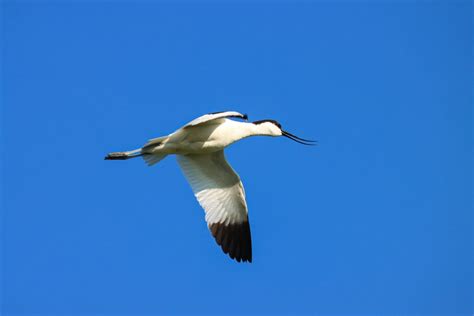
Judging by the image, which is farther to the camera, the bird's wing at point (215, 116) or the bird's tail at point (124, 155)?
the bird's tail at point (124, 155)

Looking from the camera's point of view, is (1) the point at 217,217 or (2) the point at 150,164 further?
(1) the point at 217,217

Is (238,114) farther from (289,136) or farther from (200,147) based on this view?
(289,136)

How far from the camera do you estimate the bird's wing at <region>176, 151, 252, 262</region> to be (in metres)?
11.9

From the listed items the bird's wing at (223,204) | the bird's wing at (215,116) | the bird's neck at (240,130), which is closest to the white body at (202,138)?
the bird's neck at (240,130)

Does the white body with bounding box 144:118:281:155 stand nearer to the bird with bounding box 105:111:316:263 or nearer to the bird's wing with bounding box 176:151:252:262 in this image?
the bird with bounding box 105:111:316:263

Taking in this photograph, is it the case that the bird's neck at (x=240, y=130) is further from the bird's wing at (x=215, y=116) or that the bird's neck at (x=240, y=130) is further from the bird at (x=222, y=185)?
the bird's wing at (x=215, y=116)

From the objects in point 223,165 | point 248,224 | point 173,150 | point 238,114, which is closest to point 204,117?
point 238,114

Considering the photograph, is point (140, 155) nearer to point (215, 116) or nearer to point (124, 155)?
point (124, 155)

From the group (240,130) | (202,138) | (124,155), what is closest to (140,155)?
(124,155)

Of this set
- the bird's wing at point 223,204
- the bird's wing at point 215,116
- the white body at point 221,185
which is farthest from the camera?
the bird's wing at point 223,204

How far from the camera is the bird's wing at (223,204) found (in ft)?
39.1

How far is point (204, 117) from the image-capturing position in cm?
982

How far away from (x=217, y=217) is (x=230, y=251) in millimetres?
613

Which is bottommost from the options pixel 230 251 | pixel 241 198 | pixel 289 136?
pixel 230 251
